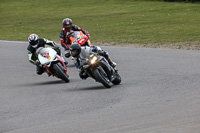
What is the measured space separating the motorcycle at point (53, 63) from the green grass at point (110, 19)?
35.4 feet

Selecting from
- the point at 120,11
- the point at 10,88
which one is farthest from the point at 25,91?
the point at 120,11

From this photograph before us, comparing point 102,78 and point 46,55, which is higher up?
point 102,78

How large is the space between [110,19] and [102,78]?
27.8 metres

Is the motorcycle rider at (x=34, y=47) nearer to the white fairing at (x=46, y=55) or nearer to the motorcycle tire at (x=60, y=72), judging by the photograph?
the white fairing at (x=46, y=55)

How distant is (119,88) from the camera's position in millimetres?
11844

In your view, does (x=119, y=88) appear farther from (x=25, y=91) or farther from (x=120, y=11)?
(x=120, y=11)

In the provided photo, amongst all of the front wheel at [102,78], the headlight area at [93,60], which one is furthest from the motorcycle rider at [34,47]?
the front wheel at [102,78]

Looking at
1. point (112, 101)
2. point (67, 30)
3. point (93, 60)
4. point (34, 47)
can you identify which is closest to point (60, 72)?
point (34, 47)

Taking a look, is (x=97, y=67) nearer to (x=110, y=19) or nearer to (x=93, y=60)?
(x=93, y=60)

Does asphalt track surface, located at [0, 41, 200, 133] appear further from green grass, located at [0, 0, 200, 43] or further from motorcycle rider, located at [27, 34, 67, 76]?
green grass, located at [0, 0, 200, 43]

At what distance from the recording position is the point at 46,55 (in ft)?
46.4

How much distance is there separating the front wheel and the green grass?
12.6 m

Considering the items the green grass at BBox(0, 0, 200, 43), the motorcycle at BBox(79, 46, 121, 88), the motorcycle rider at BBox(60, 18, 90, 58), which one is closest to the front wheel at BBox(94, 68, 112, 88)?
the motorcycle at BBox(79, 46, 121, 88)

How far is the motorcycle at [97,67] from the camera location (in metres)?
11.8
